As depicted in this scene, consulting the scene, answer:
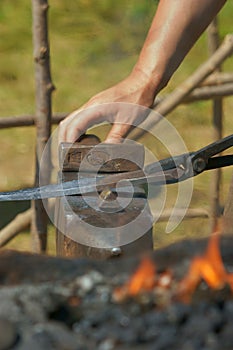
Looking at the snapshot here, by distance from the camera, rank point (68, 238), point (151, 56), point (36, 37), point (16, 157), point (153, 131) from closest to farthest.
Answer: point (68, 238), point (151, 56), point (36, 37), point (153, 131), point (16, 157)

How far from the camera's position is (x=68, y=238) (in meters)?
2.13

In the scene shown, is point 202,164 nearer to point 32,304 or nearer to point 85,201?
point 85,201

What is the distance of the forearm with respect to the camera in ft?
8.46

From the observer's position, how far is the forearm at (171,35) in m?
2.58

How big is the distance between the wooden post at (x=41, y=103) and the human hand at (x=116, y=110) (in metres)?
1.24

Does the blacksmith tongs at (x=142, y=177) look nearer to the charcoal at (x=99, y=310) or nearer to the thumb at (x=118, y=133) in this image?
the thumb at (x=118, y=133)

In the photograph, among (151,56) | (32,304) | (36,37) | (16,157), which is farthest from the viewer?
(16,157)

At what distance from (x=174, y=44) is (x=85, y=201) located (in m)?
0.65

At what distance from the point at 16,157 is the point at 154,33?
2.83 metres

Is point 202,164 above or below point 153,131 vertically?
below

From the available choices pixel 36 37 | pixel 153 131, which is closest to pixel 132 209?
pixel 36 37

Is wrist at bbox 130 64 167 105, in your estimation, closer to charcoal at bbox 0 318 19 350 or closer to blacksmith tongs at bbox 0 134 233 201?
blacksmith tongs at bbox 0 134 233 201

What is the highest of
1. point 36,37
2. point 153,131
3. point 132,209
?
point 36,37

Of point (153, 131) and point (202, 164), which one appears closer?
point (202, 164)
